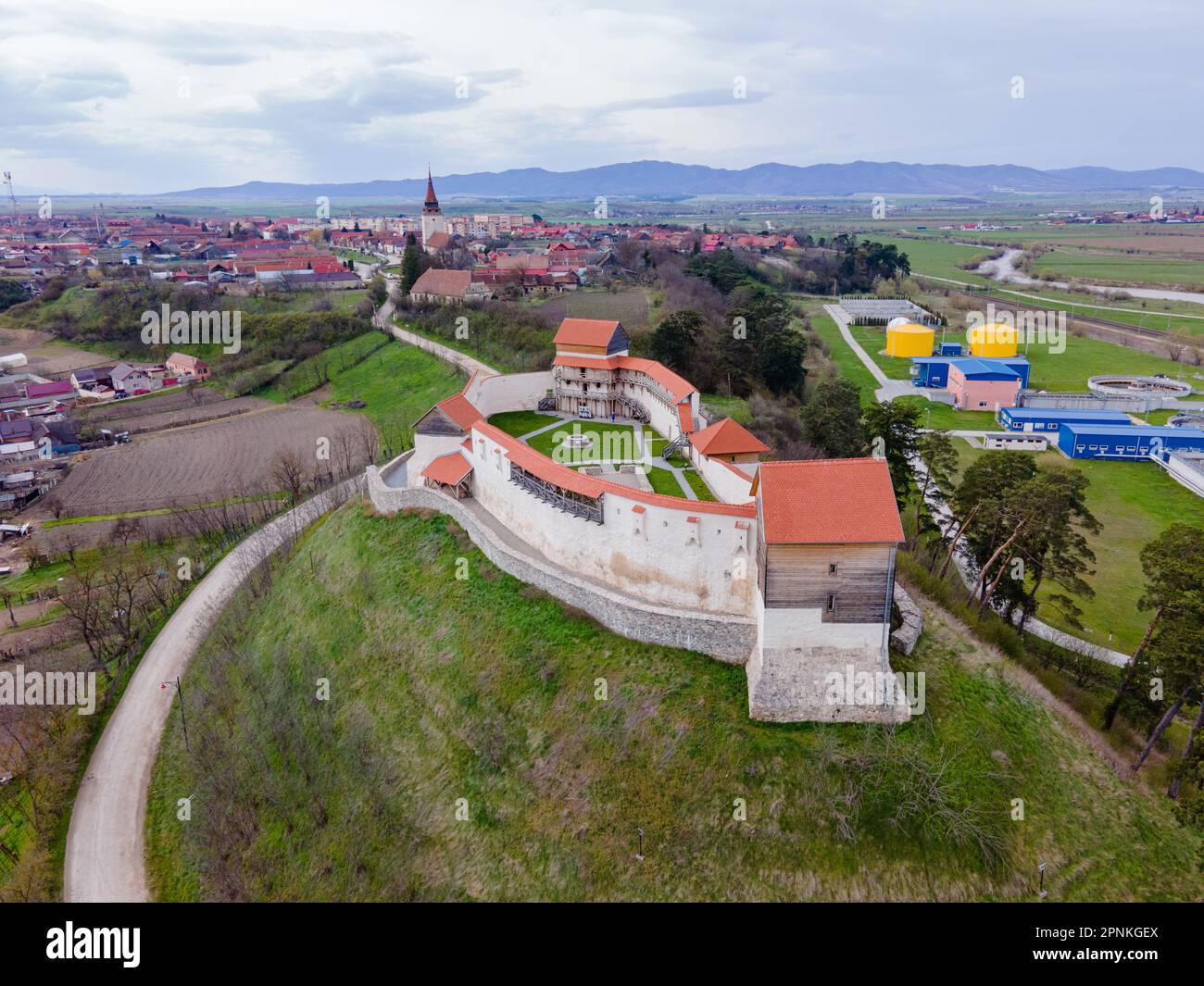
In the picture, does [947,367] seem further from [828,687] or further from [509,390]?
[828,687]

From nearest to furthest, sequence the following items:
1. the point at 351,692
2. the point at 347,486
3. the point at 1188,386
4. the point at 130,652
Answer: the point at 351,692, the point at 130,652, the point at 347,486, the point at 1188,386

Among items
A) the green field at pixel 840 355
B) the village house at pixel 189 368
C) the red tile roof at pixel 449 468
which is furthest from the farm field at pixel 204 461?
the green field at pixel 840 355

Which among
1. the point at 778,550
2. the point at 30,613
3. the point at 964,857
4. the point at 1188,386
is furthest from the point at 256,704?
the point at 1188,386

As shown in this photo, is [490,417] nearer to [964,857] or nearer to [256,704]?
[256,704]

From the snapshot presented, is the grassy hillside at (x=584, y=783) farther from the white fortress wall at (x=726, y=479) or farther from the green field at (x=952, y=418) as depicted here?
the green field at (x=952, y=418)

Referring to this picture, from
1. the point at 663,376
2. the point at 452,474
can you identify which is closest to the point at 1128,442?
the point at 663,376
